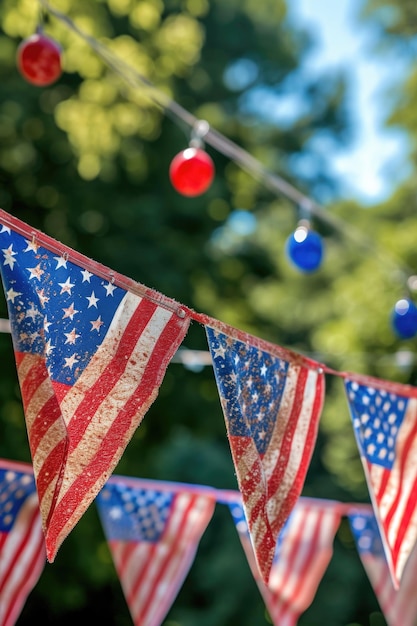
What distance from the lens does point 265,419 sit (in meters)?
2.68

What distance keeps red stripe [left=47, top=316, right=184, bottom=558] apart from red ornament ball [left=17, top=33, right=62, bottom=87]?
2368mm

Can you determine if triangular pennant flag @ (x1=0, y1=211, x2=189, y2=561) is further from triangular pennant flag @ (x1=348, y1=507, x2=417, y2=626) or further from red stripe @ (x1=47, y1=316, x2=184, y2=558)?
triangular pennant flag @ (x1=348, y1=507, x2=417, y2=626)

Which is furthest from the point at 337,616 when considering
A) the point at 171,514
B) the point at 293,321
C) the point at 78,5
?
the point at 293,321

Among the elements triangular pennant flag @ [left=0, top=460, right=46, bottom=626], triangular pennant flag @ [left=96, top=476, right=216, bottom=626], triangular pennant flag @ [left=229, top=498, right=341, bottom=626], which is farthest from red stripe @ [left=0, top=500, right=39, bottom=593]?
triangular pennant flag @ [left=229, top=498, right=341, bottom=626]

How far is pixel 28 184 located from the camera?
1091cm

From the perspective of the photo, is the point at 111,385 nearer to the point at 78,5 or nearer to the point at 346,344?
the point at 78,5

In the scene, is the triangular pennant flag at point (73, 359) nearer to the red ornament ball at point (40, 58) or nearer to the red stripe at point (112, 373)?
the red stripe at point (112, 373)

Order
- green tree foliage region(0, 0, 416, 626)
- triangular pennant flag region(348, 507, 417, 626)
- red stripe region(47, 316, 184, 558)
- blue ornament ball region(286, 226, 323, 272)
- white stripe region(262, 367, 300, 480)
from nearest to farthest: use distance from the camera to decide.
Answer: red stripe region(47, 316, 184, 558) → white stripe region(262, 367, 300, 480) → blue ornament ball region(286, 226, 323, 272) → triangular pennant flag region(348, 507, 417, 626) → green tree foliage region(0, 0, 416, 626)

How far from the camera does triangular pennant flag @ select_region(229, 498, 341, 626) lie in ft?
15.8

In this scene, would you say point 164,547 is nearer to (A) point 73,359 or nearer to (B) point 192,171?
(B) point 192,171

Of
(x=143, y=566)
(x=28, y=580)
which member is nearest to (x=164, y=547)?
(x=143, y=566)

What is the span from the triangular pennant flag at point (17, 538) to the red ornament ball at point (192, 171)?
5.55 ft

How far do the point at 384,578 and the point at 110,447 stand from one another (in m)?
3.19

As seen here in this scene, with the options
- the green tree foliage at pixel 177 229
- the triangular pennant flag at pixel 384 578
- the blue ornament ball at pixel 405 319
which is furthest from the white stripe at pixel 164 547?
the green tree foliage at pixel 177 229
